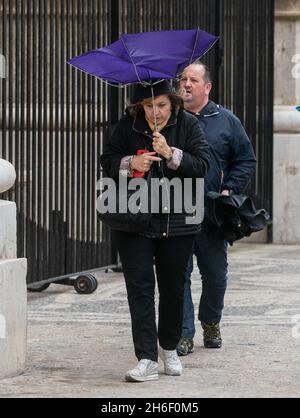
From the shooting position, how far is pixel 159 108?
757 centimetres

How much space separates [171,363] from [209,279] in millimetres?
1072

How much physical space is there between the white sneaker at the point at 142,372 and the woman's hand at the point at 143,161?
1.01 m

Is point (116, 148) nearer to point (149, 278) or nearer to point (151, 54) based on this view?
point (151, 54)

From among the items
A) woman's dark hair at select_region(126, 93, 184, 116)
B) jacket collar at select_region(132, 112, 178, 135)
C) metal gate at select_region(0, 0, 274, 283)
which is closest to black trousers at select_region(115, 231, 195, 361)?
jacket collar at select_region(132, 112, 178, 135)

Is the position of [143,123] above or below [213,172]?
above

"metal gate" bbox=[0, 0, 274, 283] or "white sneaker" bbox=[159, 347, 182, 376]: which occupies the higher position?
"metal gate" bbox=[0, 0, 274, 283]

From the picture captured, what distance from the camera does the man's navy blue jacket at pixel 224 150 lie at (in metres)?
8.59

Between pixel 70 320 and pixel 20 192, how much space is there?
3.66 feet

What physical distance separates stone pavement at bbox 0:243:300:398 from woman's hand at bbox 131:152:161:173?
1129 millimetres

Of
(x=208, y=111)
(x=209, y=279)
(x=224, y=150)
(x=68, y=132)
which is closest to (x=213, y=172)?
(x=224, y=150)

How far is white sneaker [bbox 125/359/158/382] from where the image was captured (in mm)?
7500

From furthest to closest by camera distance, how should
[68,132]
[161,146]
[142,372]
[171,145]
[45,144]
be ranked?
[68,132]
[45,144]
[171,145]
[142,372]
[161,146]

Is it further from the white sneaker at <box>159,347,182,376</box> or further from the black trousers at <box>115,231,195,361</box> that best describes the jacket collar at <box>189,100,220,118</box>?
the white sneaker at <box>159,347,182,376</box>
